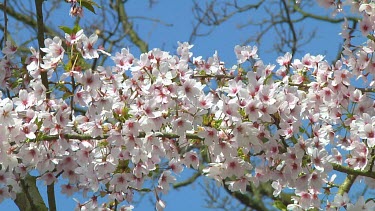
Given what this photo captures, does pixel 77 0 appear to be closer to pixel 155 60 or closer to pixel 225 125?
pixel 155 60

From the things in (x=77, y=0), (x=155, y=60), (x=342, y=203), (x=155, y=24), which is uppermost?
(x=155, y=24)

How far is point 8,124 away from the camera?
2.08m

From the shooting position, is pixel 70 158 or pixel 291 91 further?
pixel 70 158

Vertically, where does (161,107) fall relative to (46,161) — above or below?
above

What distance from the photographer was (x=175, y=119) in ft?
6.89

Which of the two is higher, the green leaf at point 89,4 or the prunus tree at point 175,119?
the green leaf at point 89,4

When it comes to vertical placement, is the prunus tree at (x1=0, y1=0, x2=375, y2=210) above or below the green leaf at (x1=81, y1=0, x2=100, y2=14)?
below

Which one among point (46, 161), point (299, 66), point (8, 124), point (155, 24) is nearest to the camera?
point (8, 124)

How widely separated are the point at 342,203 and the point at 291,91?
0.68 m

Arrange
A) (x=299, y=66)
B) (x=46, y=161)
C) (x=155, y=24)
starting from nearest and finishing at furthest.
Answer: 1. (x=46, y=161)
2. (x=299, y=66)
3. (x=155, y=24)

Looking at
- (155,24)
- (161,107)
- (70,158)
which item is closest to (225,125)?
(161,107)

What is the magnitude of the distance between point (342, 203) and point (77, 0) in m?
1.32

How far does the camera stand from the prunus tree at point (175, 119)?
6.87ft

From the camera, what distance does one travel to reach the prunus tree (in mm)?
2094
